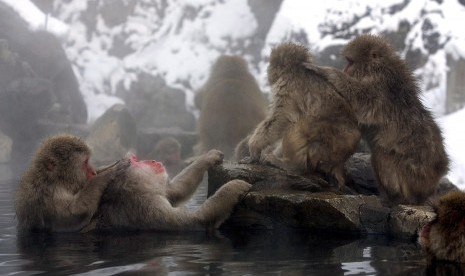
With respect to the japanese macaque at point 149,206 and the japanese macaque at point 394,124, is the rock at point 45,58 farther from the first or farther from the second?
the japanese macaque at point 394,124

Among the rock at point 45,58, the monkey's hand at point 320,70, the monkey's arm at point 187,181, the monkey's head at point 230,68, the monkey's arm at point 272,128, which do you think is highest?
Answer: the rock at point 45,58

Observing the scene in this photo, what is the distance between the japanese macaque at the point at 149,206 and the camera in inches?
181

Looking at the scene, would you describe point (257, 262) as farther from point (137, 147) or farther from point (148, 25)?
point (148, 25)

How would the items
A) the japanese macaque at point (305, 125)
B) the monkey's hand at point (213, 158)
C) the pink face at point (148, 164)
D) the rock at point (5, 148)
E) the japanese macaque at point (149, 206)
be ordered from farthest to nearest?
the rock at point (5, 148)
the monkey's hand at point (213, 158)
the japanese macaque at point (305, 125)
the pink face at point (148, 164)
the japanese macaque at point (149, 206)

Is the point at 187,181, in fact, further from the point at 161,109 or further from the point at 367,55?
the point at 161,109

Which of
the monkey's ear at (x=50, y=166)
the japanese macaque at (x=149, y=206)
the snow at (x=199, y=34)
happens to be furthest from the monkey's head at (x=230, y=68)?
the monkey's ear at (x=50, y=166)

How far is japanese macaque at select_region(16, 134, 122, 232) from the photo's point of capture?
4578 millimetres

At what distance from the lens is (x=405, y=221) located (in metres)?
4.41

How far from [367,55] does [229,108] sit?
14.1ft

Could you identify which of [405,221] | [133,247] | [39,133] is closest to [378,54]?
[405,221]

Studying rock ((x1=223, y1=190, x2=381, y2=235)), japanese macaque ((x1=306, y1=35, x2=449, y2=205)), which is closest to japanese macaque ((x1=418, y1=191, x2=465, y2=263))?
rock ((x1=223, y1=190, x2=381, y2=235))

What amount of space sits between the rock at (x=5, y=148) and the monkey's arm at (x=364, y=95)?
22.6 ft

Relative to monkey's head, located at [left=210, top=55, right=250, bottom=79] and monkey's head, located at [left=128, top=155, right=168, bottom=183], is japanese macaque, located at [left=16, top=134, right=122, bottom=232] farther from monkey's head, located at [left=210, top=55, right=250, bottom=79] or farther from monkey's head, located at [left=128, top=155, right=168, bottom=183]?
monkey's head, located at [left=210, top=55, right=250, bottom=79]

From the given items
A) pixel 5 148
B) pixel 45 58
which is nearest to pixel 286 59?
pixel 5 148
